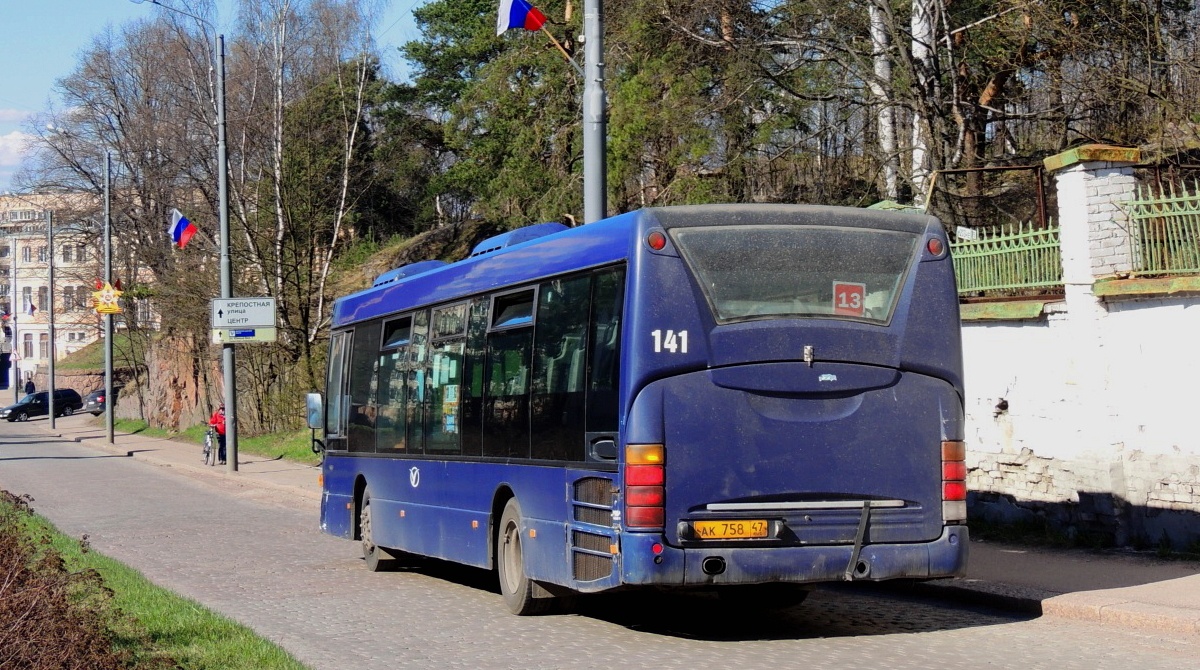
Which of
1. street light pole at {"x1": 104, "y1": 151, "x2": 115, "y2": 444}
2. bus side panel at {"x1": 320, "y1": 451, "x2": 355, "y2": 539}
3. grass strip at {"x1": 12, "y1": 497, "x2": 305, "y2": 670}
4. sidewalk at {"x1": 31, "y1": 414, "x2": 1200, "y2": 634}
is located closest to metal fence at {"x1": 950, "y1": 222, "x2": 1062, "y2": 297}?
sidewalk at {"x1": 31, "y1": 414, "x2": 1200, "y2": 634}

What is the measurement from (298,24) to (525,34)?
1277 centimetres

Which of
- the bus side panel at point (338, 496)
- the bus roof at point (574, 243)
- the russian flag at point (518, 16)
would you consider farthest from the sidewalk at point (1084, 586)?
the russian flag at point (518, 16)

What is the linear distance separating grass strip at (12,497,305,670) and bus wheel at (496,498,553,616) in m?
2.18

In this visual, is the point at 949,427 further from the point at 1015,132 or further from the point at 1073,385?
the point at 1015,132

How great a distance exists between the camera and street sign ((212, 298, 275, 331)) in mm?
31609

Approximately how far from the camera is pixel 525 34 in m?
34.4

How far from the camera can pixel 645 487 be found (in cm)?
901

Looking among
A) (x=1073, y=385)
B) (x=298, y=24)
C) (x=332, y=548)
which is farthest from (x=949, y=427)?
(x=298, y=24)

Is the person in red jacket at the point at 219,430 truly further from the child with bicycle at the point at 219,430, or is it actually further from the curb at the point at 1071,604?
the curb at the point at 1071,604

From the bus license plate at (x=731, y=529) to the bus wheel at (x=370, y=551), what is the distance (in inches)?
262

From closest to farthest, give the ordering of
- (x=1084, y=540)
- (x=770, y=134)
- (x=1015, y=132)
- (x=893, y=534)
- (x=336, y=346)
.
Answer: (x=893, y=534)
(x=1084, y=540)
(x=336, y=346)
(x=770, y=134)
(x=1015, y=132)

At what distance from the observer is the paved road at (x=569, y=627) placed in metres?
8.92

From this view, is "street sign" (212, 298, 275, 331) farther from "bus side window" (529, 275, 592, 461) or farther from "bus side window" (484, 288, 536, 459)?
"bus side window" (529, 275, 592, 461)

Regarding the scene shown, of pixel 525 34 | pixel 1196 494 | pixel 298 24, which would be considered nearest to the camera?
pixel 1196 494
